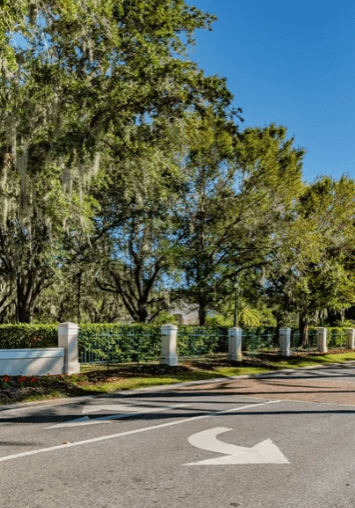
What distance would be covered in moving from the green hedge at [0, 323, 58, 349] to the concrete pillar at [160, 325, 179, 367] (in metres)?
4.12

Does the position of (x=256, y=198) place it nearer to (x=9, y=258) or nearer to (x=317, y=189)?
(x=317, y=189)

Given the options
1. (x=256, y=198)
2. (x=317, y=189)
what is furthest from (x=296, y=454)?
(x=317, y=189)

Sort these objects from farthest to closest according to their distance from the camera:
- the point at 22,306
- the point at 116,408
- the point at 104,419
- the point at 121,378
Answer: the point at 22,306
the point at 121,378
the point at 116,408
the point at 104,419

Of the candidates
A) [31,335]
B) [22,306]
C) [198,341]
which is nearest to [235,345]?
[198,341]

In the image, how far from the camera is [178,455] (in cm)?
645

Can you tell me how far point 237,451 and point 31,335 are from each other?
11924 mm

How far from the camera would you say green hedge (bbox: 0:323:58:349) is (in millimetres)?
17125

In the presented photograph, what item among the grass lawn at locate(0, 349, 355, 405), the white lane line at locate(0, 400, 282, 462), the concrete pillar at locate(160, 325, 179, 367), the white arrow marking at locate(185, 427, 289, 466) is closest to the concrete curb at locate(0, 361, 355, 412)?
the grass lawn at locate(0, 349, 355, 405)

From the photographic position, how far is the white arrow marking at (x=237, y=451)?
241 inches

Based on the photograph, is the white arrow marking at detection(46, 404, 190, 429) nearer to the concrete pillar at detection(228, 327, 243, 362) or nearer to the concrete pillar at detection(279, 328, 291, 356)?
the concrete pillar at detection(228, 327, 243, 362)

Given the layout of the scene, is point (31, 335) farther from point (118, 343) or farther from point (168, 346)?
point (168, 346)

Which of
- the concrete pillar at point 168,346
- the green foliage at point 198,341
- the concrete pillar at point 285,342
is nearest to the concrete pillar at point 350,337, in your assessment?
the concrete pillar at point 285,342

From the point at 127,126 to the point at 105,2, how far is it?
401 centimetres

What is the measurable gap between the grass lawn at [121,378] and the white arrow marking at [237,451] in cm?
576
